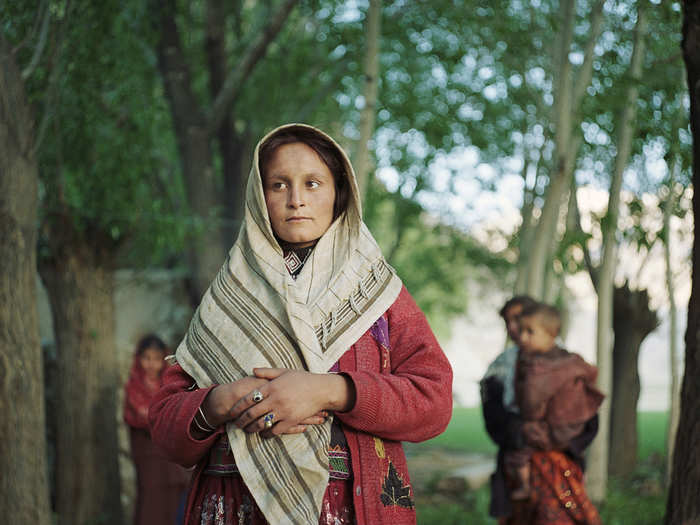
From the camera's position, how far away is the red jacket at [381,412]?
192 cm

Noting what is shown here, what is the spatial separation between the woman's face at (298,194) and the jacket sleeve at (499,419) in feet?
10.3

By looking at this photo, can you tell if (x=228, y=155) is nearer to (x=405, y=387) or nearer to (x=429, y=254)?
(x=405, y=387)

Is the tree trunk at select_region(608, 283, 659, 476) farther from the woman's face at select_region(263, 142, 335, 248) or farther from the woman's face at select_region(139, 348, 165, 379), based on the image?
the woman's face at select_region(263, 142, 335, 248)

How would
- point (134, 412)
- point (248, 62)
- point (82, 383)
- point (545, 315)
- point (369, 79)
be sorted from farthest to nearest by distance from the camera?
point (248, 62) < point (82, 383) < point (369, 79) < point (134, 412) < point (545, 315)

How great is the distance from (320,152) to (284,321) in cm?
49

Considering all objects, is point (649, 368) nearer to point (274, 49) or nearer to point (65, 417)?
point (274, 49)

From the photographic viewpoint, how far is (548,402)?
4.89m

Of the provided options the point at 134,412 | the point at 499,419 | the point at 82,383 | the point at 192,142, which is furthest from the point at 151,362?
the point at 499,419

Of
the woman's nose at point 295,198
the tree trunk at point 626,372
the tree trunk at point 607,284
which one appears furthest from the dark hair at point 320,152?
the tree trunk at point 626,372

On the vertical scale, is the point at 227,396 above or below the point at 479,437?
above

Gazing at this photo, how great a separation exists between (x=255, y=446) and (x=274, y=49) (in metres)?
10.6

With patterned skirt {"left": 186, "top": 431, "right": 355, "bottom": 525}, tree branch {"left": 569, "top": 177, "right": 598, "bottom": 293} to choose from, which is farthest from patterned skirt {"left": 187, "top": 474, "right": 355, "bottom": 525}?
tree branch {"left": 569, "top": 177, "right": 598, "bottom": 293}

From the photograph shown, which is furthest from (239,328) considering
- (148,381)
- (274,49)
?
(274,49)

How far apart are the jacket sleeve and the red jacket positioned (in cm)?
298
